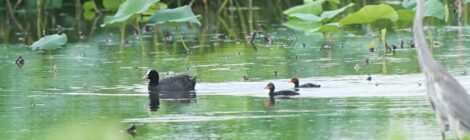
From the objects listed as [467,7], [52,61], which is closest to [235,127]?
[52,61]

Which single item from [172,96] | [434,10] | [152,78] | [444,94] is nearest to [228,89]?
[172,96]

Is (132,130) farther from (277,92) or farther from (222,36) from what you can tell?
(222,36)

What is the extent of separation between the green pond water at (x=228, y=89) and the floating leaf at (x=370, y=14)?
436mm

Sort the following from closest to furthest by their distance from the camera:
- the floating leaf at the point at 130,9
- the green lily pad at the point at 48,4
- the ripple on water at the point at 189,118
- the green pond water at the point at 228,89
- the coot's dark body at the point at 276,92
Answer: the green pond water at the point at 228,89, the ripple on water at the point at 189,118, the coot's dark body at the point at 276,92, the floating leaf at the point at 130,9, the green lily pad at the point at 48,4

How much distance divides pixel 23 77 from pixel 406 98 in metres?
5.50

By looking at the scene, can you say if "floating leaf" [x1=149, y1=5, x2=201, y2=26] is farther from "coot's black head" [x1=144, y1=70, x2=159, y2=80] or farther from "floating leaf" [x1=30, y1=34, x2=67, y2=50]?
"coot's black head" [x1=144, y1=70, x2=159, y2=80]

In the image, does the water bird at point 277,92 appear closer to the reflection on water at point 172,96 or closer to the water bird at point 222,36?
the reflection on water at point 172,96

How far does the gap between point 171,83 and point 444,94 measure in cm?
685

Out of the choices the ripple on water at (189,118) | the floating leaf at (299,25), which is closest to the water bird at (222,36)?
the floating leaf at (299,25)

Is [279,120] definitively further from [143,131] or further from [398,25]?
[398,25]

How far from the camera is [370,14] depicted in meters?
16.8

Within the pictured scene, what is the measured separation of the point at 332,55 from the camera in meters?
17.2

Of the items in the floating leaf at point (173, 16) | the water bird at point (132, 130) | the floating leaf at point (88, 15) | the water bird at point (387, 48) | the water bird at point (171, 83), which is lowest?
the water bird at point (132, 130)

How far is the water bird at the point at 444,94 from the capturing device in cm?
803
